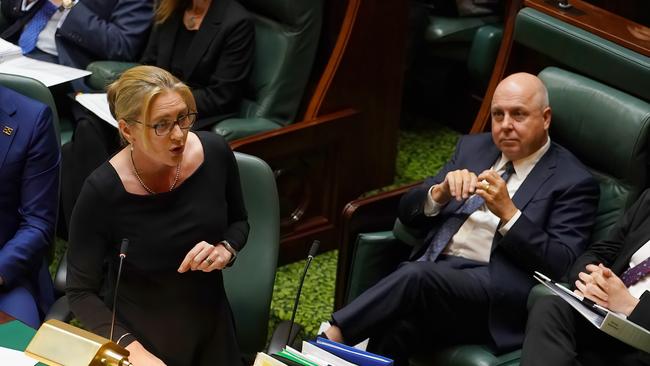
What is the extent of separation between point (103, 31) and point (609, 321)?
2.23 m

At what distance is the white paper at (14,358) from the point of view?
2.17 m

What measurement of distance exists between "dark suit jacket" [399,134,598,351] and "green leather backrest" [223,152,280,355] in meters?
0.57

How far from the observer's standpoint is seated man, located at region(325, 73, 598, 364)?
292 centimetres

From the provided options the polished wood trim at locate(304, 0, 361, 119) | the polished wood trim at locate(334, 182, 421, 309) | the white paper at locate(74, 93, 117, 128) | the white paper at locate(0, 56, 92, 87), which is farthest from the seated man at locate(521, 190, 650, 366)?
the white paper at locate(0, 56, 92, 87)

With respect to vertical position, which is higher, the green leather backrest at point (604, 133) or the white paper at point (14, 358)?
the green leather backrest at point (604, 133)

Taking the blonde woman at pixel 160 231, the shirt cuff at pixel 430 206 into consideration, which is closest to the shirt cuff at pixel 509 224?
the shirt cuff at pixel 430 206

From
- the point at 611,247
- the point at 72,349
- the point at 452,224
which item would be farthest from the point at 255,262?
the point at 611,247

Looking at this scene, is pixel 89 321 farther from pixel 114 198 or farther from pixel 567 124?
pixel 567 124

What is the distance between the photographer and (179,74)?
3803 mm

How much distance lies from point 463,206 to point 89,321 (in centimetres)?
120

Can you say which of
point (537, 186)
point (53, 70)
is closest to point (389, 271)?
point (537, 186)

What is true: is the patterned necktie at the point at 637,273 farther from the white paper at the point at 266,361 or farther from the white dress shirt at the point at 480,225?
the white paper at the point at 266,361

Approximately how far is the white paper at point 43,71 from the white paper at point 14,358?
1616 mm

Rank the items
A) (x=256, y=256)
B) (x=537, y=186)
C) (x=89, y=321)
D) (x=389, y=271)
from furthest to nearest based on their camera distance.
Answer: (x=389, y=271)
(x=537, y=186)
(x=256, y=256)
(x=89, y=321)
